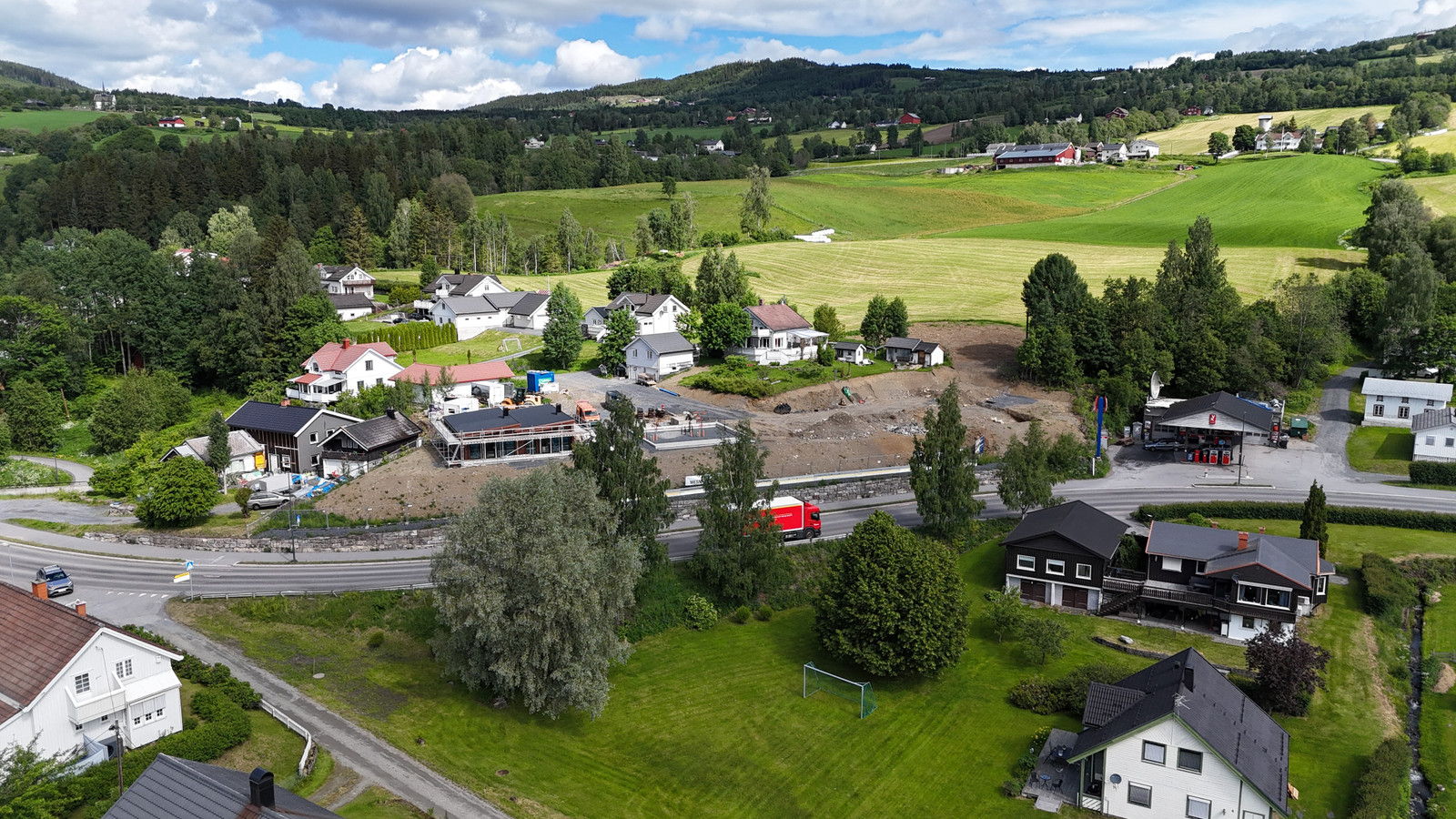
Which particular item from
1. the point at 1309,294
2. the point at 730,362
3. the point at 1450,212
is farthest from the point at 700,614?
the point at 1450,212

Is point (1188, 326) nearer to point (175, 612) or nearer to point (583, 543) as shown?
point (583, 543)

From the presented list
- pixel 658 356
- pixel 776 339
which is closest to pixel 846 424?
pixel 776 339

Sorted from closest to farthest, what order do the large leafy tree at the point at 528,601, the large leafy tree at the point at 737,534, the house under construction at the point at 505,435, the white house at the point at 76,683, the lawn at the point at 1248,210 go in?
the white house at the point at 76,683 → the large leafy tree at the point at 528,601 → the large leafy tree at the point at 737,534 → the house under construction at the point at 505,435 → the lawn at the point at 1248,210

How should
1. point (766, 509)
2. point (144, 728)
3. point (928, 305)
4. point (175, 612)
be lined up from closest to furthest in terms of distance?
1. point (144, 728)
2. point (175, 612)
3. point (766, 509)
4. point (928, 305)

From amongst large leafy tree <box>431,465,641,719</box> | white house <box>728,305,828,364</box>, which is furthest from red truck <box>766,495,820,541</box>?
white house <box>728,305,828,364</box>

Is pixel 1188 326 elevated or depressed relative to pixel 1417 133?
depressed

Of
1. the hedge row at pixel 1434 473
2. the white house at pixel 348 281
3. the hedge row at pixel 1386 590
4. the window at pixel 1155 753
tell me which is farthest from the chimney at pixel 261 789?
the white house at pixel 348 281

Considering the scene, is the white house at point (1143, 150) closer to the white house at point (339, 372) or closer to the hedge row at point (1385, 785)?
the white house at point (339, 372)
